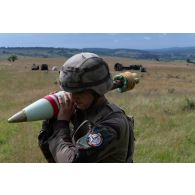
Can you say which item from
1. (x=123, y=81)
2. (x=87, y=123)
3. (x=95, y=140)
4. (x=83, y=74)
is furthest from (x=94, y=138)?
(x=123, y=81)

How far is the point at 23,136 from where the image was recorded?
11.1m

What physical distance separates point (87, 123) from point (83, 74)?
0.30m

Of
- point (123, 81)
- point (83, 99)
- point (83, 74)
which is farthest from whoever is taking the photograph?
point (123, 81)

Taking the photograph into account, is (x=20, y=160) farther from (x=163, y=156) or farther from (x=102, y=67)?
(x=102, y=67)

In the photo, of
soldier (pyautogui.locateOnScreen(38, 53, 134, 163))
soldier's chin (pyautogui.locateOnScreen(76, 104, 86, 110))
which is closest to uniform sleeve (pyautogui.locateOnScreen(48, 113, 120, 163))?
soldier (pyautogui.locateOnScreen(38, 53, 134, 163))

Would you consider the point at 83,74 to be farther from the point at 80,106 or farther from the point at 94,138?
the point at 94,138

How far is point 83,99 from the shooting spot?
266 cm

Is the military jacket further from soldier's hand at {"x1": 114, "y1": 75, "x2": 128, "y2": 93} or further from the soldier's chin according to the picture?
soldier's hand at {"x1": 114, "y1": 75, "x2": 128, "y2": 93}

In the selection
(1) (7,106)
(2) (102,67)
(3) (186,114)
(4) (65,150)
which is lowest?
(1) (7,106)

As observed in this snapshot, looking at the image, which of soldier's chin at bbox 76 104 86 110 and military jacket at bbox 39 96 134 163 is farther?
soldier's chin at bbox 76 104 86 110

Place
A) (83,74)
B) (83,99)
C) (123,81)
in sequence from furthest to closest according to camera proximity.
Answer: (123,81)
(83,99)
(83,74)

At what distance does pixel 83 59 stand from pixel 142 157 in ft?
19.7

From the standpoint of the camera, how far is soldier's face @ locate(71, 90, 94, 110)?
2631 millimetres

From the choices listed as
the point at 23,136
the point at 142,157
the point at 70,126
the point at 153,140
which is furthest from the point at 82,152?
the point at 23,136
